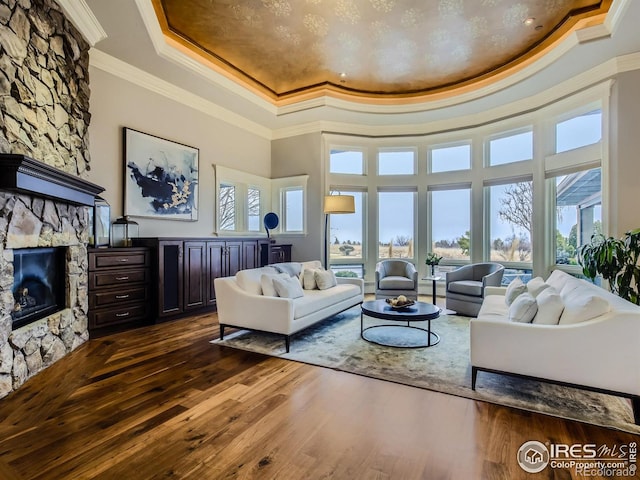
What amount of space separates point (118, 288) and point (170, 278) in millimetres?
655

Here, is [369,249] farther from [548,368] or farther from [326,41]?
[548,368]

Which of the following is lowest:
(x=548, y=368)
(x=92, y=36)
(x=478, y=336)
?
(x=548, y=368)

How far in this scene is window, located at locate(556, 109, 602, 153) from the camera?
4822 millimetres

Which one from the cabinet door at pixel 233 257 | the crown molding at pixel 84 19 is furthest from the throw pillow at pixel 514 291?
the crown molding at pixel 84 19

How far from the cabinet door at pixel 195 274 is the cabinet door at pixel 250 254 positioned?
2.71ft

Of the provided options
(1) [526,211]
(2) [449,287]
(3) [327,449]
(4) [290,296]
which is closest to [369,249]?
(2) [449,287]

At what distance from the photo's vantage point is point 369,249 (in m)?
7.24

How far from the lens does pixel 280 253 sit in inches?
268

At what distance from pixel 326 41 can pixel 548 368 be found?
4506 mm

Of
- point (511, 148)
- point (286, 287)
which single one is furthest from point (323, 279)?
point (511, 148)

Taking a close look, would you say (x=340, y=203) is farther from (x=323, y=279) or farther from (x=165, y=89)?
(x=165, y=89)

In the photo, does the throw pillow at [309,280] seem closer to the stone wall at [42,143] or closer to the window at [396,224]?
the stone wall at [42,143]

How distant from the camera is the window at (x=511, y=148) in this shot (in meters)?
5.94

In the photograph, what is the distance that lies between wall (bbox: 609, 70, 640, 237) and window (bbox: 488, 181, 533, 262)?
4.95 ft
